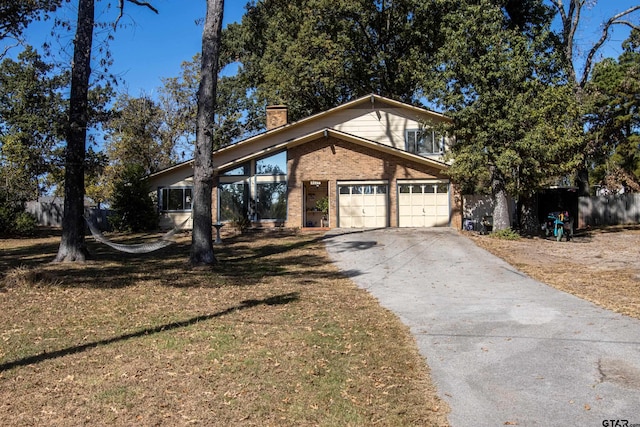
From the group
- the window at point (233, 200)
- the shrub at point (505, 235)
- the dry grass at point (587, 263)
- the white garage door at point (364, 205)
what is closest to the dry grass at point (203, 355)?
the dry grass at point (587, 263)

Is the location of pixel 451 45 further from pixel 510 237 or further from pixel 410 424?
pixel 410 424

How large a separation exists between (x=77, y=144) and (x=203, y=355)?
10.0 meters

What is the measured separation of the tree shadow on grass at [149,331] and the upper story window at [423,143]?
1641 cm

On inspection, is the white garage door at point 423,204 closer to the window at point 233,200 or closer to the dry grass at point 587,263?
the dry grass at point 587,263

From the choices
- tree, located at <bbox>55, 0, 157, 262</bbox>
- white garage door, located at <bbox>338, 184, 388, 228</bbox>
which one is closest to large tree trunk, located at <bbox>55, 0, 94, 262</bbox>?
tree, located at <bbox>55, 0, 157, 262</bbox>

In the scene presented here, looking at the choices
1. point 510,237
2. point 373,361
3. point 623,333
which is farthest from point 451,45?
point 373,361

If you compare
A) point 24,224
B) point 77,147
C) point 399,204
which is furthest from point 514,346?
point 24,224

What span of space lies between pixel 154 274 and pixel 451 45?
51.1 ft

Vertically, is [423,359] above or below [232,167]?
below

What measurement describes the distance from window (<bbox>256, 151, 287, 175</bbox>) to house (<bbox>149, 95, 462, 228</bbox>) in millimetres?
47

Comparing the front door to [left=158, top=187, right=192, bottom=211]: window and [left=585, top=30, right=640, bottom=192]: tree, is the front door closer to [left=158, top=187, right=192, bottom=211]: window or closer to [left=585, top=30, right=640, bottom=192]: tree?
[left=158, top=187, right=192, bottom=211]: window

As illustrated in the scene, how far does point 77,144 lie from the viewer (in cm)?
1366

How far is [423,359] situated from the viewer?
5.87 metres

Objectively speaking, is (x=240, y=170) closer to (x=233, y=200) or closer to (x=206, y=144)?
(x=233, y=200)
